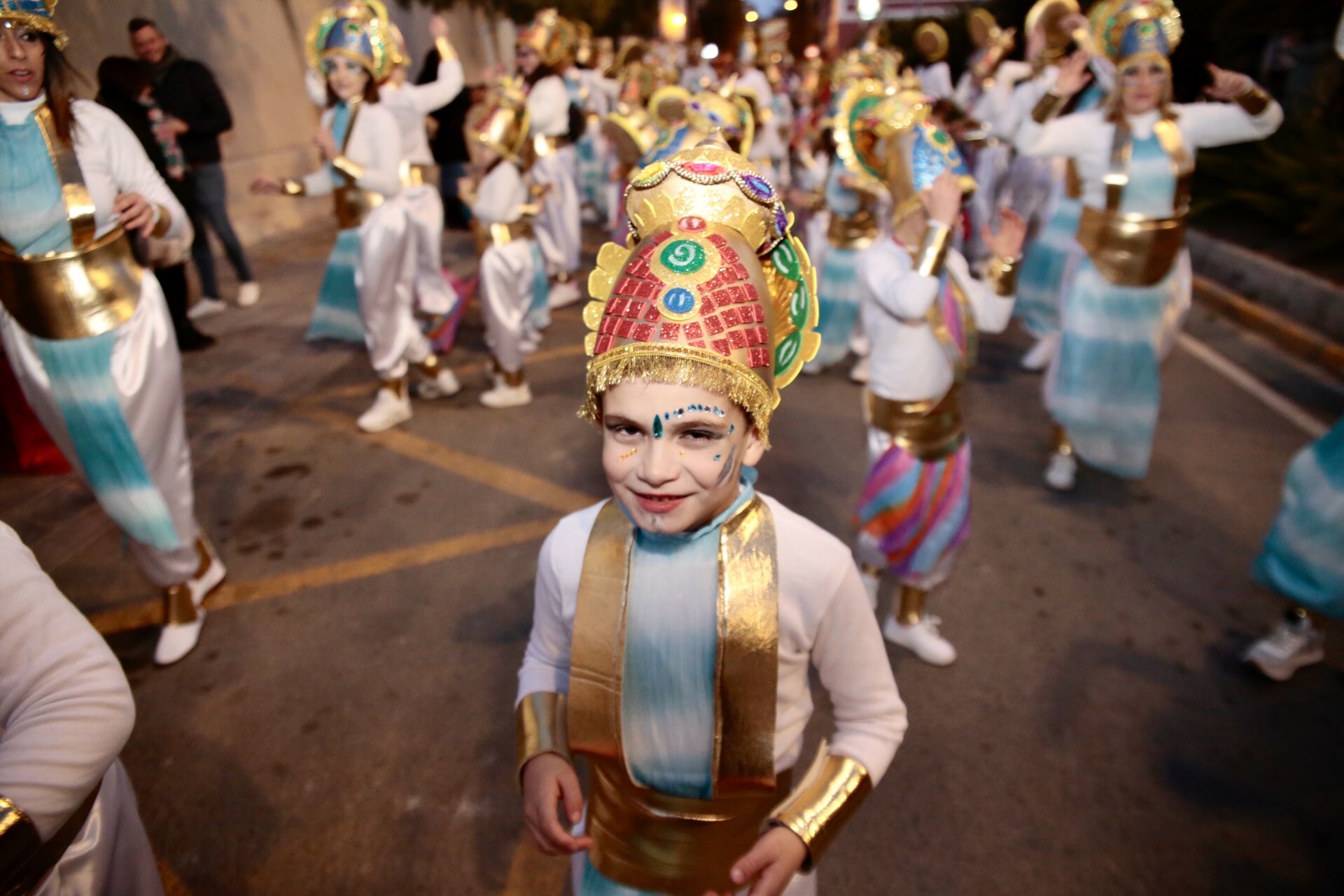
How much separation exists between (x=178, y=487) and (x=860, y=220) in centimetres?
428

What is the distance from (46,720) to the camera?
1036mm

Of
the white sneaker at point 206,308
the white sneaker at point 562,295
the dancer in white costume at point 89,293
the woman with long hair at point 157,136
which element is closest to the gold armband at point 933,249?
the dancer in white costume at point 89,293

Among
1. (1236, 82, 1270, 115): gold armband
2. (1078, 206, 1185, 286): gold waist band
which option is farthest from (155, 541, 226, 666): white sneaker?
(1236, 82, 1270, 115): gold armband

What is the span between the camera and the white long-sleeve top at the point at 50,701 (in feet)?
3.30

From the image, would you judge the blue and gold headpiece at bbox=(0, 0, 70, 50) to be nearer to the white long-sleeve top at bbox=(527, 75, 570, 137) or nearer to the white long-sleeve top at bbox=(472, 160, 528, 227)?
the white long-sleeve top at bbox=(472, 160, 528, 227)

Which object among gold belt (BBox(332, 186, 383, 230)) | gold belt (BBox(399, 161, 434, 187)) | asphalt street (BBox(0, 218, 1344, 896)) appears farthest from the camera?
gold belt (BBox(399, 161, 434, 187))

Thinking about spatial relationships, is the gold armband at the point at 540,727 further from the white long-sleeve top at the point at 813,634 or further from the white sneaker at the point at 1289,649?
the white sneaker at the point at 1289,649

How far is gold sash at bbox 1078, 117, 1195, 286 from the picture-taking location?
351 centimetres

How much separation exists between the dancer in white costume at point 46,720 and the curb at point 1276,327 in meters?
7.07

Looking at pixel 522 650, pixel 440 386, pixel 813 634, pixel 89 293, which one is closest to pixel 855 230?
pixel 440 386

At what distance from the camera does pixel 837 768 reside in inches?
51.5

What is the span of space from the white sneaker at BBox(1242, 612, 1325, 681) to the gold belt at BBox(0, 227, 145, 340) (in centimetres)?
428

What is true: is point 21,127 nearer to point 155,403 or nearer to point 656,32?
point 155,403

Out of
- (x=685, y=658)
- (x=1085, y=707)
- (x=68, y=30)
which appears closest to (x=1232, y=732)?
(x=1085, y=707)
